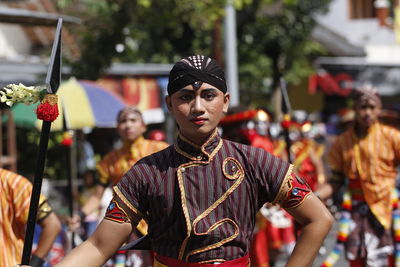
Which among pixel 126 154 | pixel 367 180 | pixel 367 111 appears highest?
pixel 367 111

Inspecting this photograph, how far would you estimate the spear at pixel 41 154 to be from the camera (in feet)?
11.4

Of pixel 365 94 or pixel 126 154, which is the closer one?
pixel 365 94

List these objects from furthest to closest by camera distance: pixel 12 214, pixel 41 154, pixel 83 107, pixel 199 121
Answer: pixel 83 107, pixel 12 214, pixel 199 121, pixel 41 154

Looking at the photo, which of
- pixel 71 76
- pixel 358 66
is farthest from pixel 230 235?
pixel 358 66

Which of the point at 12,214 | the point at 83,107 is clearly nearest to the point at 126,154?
the point at 12,214

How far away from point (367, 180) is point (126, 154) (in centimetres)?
216

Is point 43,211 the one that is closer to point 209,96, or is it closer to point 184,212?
point 184,212

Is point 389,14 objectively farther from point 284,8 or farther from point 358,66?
point 284,8

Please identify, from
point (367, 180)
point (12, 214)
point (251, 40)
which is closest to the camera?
point (12, 214)

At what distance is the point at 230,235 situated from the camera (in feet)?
12.4

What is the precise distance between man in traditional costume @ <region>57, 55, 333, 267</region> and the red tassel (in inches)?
19.7

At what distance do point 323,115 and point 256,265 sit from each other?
20.7 metres

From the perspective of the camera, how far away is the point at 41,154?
11.4 feet

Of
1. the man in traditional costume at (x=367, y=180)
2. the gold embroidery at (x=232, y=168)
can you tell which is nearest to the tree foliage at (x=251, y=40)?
the man in traditional costume at (x=367, y=180)
